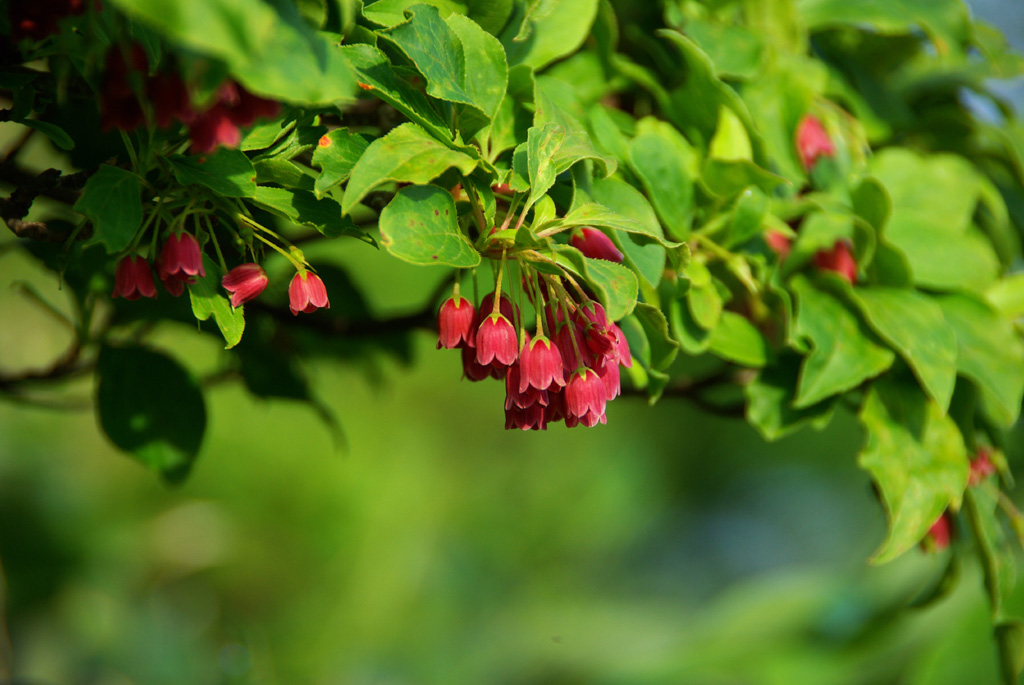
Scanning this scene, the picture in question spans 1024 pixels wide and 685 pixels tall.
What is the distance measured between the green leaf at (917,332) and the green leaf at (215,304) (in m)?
0.47

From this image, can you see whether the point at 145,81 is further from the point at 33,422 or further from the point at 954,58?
the point at 33,422

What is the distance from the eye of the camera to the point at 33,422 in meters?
2.55

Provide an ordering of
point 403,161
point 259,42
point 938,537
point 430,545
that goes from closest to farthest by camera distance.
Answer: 1. point 259,42
2. point 403,161
3. point 938,537
4. point 430,545

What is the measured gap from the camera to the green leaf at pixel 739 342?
2.05 ft

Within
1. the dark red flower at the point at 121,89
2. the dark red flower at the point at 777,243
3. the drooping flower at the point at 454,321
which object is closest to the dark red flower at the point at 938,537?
the dark red flower at the point at 777,243

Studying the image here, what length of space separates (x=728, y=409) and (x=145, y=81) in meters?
0.63

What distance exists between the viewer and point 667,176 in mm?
573

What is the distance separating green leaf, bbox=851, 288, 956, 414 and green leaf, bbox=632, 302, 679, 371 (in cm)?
20

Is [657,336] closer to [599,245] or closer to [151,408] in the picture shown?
[599,245]

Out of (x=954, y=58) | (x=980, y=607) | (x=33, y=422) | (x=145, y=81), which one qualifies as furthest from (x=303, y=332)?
(x=33, y=422)

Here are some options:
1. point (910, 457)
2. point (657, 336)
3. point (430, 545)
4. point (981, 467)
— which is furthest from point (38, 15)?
point (430, 545)

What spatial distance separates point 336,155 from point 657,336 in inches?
9.4

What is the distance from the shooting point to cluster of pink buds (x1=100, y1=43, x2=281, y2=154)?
0.33 metres

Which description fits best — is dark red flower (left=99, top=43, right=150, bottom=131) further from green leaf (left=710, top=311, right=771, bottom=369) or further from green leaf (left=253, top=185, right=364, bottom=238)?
green leaf (left=710, top=311, right=771, bottom=369)
